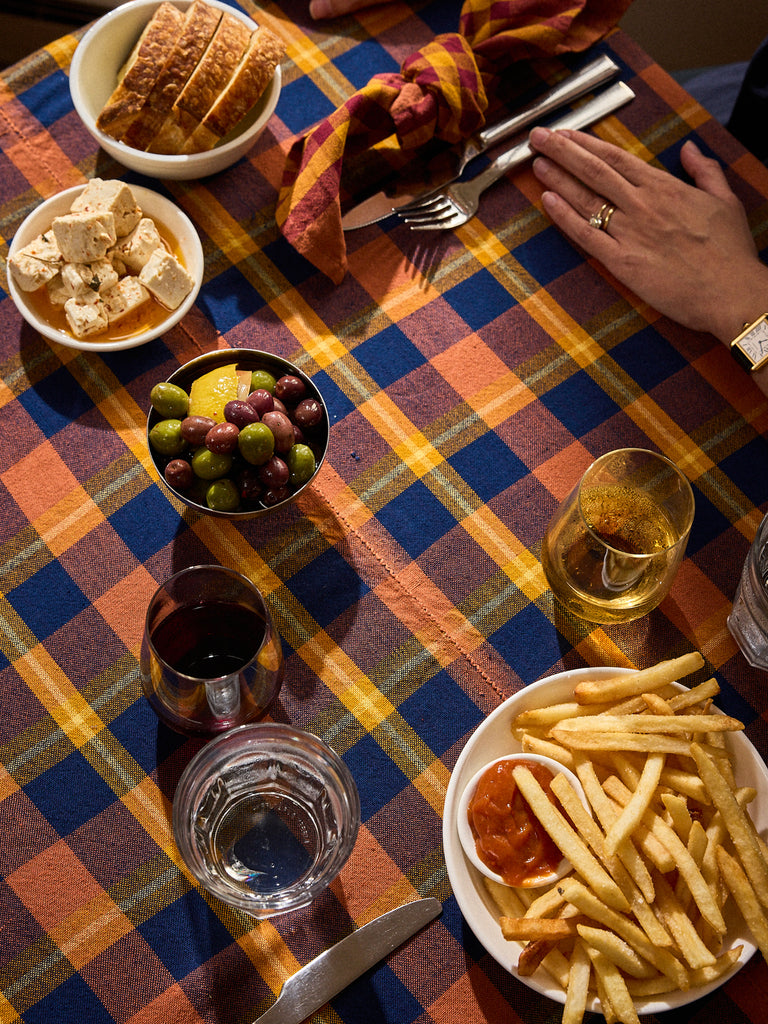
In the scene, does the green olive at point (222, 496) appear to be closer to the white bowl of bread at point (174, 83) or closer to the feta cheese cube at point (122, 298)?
the feta cheese cube at point (122, 298)

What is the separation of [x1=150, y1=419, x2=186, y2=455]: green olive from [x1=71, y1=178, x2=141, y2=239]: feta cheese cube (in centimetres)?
46

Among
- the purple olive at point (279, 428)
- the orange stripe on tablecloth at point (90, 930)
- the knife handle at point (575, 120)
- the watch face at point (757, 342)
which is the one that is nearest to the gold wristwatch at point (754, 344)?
the watch face at point (757, 342)

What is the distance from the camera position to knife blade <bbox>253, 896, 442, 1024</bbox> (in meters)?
1.35

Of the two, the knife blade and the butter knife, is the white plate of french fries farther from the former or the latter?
the butter knife

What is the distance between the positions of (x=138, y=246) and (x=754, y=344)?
1.22m

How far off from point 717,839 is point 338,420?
3.25 feet

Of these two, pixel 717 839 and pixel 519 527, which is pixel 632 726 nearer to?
pixel 717 839

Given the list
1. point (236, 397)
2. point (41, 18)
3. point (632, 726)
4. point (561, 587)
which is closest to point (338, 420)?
point (236, 397)

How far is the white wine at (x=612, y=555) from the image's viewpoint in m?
1.44

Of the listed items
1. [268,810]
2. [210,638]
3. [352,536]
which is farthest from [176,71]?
[268,810]

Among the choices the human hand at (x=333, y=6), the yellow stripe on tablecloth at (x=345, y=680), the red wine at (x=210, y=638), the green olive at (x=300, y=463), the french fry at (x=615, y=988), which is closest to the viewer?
the french fry at (x=615, y=988)

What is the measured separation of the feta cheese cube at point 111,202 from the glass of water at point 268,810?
3.20 feet

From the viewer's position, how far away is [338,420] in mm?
1680

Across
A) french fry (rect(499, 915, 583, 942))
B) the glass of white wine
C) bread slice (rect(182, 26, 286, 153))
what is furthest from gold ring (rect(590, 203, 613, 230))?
french fry (rect(499, 915, 583, 942))
